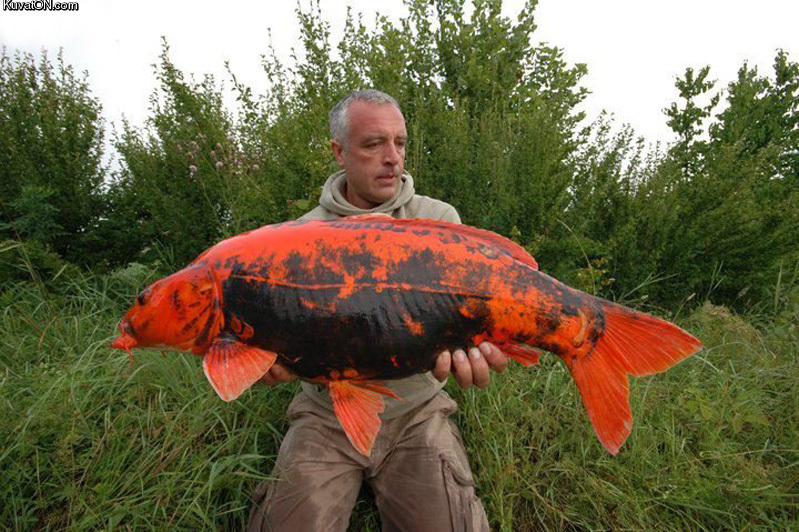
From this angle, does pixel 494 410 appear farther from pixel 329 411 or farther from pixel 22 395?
pixel 22 395

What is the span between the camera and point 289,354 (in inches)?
63.4

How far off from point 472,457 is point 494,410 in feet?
0.96

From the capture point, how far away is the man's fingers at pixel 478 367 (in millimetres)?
1737

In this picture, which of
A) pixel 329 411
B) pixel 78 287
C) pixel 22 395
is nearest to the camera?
pixel 329 411

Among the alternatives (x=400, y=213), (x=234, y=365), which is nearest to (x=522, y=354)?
(x=234, y=365)

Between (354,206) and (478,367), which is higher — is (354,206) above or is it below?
above

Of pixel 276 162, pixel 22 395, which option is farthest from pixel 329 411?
pixel 276 162

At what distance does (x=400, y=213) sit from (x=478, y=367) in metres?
1.18

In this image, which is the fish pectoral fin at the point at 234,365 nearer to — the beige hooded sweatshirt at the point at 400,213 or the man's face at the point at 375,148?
the beige hooded sweatshirt at the point at 400,213

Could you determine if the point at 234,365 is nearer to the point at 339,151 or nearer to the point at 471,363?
the point at 471,363

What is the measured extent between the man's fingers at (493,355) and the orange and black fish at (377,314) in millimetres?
74

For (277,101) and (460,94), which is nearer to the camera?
Result: (277,101)

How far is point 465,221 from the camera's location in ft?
12.9

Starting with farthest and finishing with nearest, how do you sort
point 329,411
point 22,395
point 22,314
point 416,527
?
point 22,314, point 22,395, point 329,411, point 416,527
